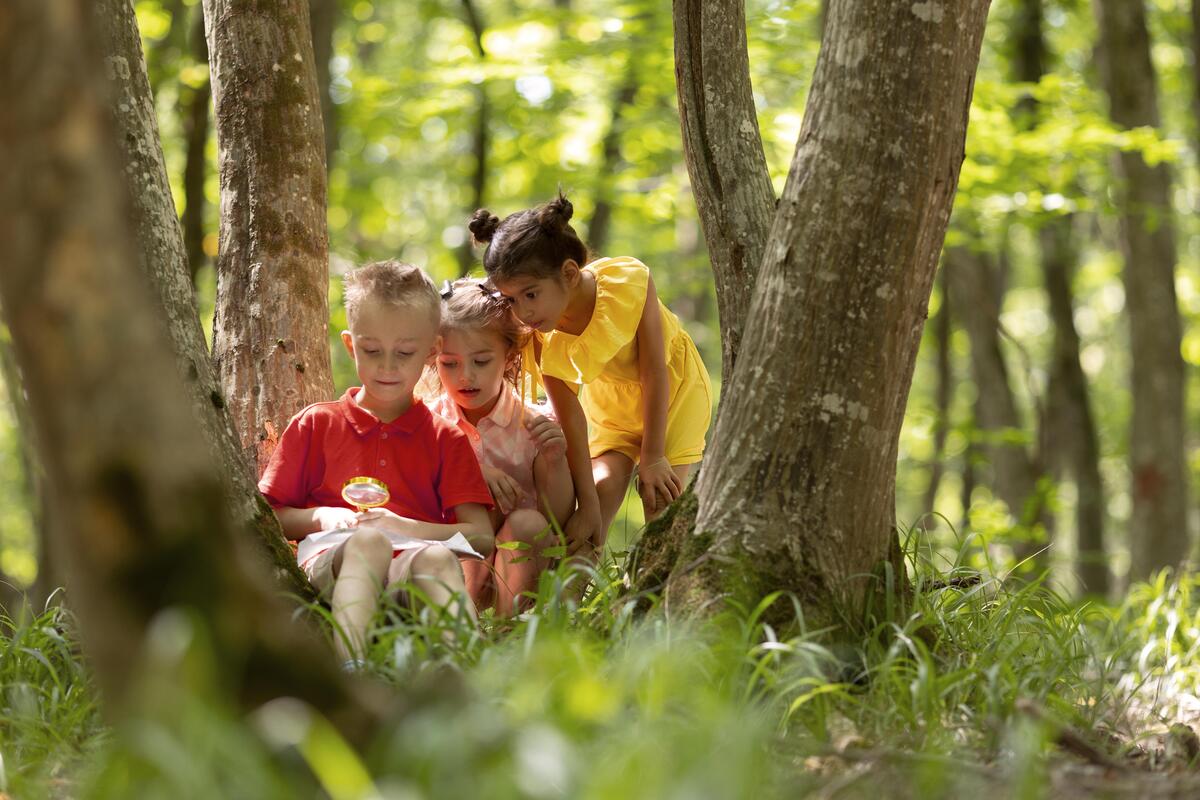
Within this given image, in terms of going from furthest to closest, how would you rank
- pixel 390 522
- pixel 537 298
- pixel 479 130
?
pixel 479 130, pixel 537 298, pixel 390 522

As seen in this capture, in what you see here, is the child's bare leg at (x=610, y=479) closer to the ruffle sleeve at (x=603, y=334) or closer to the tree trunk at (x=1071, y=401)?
the ruffle sleeve at (x=603, y=334)

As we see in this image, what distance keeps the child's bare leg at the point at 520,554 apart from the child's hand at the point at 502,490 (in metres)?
0.09

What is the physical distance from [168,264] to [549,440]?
1.38 meters

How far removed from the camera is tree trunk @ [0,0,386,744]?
5.61 ft

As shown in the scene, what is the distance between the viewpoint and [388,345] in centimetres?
346

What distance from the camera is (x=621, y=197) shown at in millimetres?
10078

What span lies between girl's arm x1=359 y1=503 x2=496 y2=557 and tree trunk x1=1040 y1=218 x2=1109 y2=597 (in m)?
8.43

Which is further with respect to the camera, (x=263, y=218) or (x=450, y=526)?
(x=263, y=218)

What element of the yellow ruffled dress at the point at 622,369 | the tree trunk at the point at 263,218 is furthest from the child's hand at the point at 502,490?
the tree trunk at the point at 263,218

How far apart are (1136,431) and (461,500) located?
6028 millimetres

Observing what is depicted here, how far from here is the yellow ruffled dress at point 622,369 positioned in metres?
3.93

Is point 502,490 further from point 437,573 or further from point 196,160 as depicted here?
point 196,160

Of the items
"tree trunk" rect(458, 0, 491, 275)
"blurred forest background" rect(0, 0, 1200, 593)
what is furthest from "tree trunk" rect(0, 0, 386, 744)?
"tree trunk" rect(458, 0, 491, 275)

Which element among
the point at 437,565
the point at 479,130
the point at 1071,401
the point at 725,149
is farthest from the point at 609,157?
the point at 437,565
